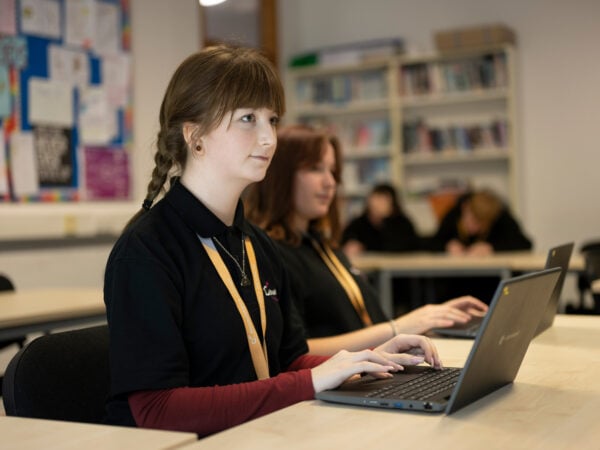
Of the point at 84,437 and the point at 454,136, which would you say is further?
the point at 454,136

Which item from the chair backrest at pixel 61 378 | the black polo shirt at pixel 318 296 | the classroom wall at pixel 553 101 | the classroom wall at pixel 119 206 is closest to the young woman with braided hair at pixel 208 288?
the chair backrest at pixel 61 378

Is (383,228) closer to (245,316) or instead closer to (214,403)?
(245,316)

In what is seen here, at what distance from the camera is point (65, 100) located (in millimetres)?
5379

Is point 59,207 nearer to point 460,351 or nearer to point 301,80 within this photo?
point 301,80

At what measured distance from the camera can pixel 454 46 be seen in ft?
23.6

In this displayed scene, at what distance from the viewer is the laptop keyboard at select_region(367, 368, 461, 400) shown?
1.38 meters

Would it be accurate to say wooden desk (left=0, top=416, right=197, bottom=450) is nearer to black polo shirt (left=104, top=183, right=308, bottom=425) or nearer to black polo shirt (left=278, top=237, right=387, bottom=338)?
black polo shirt (left=104, top=183, right=308, bottom=425)

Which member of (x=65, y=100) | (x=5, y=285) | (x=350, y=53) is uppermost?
(x=350, y=53)

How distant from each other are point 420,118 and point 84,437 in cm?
658

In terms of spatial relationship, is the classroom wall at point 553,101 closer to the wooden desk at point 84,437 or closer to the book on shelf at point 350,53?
the book on shelf at point 350,53

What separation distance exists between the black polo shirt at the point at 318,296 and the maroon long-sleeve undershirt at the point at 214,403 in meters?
0.98

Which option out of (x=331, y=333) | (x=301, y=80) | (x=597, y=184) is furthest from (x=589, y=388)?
(x=301, y=80)

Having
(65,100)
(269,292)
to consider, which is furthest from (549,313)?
(65,100)

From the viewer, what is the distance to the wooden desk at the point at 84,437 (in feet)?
3.85
